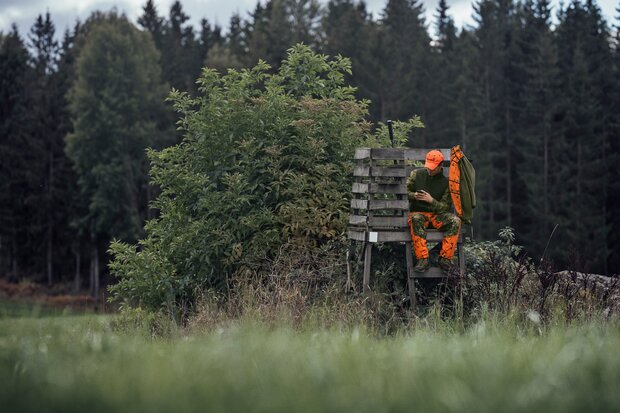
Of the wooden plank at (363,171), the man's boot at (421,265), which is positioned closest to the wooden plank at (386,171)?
the wooden plank at (363,171)

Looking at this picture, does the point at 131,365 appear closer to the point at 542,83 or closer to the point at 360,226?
the point at 360,226

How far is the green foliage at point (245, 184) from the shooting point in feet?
39.2

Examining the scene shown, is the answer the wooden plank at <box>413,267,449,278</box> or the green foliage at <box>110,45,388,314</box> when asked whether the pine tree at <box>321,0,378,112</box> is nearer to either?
the green foliage at <box>110,45,388,314</box>

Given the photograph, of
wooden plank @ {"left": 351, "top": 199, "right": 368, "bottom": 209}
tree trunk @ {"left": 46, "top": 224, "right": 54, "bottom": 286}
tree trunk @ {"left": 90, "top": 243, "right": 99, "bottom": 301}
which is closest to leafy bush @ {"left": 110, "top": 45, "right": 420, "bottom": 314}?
wooden plank @ {"left": 351, "top": 199, "right": 368, "bottom": 209}

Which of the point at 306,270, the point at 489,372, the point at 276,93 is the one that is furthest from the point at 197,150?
the point at 489,372

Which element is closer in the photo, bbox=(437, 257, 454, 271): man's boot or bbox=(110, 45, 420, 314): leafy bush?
bbox=(437, 257, 454, 271): man's boot

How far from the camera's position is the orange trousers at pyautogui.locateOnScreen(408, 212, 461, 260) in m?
10.6

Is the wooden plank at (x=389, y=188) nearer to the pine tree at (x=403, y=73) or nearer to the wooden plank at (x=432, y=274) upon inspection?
the wooden plank at (x=432, y=274)

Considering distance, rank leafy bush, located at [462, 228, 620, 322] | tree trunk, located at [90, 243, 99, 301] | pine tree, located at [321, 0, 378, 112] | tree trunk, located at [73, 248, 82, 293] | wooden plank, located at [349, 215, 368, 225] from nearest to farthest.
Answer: leafy bush, located at [462, 228, 620, 322], wooden plank, located at [349, 215, 368, 225], tree trunk, located at [90, 243, 99, 301], tree trunk, located at [73, 248, 82, 293], pine tree, located at [321, 0, 378, 112]

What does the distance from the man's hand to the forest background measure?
36872 millimetres

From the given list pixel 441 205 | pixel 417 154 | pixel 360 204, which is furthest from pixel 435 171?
pixel 360 204

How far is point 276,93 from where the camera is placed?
13039 mm

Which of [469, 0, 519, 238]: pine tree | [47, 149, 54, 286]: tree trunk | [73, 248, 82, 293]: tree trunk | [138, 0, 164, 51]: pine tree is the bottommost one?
[73, 248, 82, 293]: tree trunk

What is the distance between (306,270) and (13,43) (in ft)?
171
